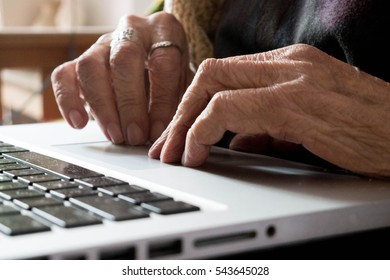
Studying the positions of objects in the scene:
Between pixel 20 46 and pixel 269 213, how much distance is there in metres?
2.06

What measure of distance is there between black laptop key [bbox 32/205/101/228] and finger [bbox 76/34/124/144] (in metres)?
0.34

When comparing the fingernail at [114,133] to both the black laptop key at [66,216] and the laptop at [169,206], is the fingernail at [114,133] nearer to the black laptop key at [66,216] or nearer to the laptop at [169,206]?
the laptop at [169,206]

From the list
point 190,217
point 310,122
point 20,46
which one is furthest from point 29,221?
point 20,46

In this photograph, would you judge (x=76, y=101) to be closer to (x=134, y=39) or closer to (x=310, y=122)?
(x=134, y=39)

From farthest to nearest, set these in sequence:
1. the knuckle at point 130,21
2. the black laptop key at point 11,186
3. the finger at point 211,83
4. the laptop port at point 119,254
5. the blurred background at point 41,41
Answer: the blurred background at point 41,41, the knuckle at point 130,21, the finger at point 211,83, the black laptop key at point 11,186, the laptop port at point 119,254

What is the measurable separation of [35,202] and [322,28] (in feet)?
1.25

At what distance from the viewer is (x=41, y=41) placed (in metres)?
2.35

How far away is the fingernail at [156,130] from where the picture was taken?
727mm

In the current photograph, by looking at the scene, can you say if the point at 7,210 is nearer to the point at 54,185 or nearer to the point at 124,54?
the point at 54,185

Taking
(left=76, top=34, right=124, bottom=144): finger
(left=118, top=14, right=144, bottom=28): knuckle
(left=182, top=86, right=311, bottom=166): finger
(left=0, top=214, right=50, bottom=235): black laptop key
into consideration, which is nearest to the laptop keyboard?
(left=0, top=214, right=50, bottom=235): black laptop key

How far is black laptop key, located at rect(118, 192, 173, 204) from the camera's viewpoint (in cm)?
40

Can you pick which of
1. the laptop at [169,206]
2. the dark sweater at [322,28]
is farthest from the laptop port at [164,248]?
the dark sweater at [322,28]

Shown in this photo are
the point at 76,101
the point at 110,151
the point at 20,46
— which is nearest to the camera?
the point at 110,151
